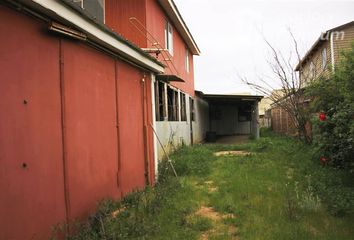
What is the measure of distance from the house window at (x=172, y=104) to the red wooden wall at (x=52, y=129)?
25.1 ft

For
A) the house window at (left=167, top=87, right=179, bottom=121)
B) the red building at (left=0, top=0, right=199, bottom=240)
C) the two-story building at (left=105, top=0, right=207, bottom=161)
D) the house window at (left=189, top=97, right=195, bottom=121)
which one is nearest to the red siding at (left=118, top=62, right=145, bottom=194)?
the red building at (left=0, top=0, right=199, bottom=240)

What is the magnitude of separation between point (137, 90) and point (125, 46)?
5.03 ft

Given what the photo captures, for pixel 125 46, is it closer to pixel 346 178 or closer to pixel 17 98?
pixel 17 98

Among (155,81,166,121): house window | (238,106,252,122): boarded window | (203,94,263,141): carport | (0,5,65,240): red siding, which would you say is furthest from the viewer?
(238,106,252,122): boarded window

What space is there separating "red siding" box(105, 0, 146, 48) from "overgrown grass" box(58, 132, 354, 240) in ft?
13.2

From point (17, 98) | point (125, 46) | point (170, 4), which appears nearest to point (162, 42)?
point (170, 4)

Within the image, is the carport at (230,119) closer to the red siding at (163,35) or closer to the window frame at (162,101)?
the red siding at (163,35)

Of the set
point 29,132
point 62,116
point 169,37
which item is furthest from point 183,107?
point 29,132

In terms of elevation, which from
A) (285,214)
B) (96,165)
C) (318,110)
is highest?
(318,110)

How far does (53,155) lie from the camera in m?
4.49

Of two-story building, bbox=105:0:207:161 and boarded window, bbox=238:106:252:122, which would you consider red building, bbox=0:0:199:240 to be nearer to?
two-story building, bbox=105:0:207:161

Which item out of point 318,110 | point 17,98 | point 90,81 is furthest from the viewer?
point 318,110

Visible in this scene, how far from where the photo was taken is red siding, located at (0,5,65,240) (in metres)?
3.69

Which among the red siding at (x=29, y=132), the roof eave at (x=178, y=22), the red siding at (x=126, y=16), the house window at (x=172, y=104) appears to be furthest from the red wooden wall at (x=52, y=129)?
the house window at (x=172, y=104)
